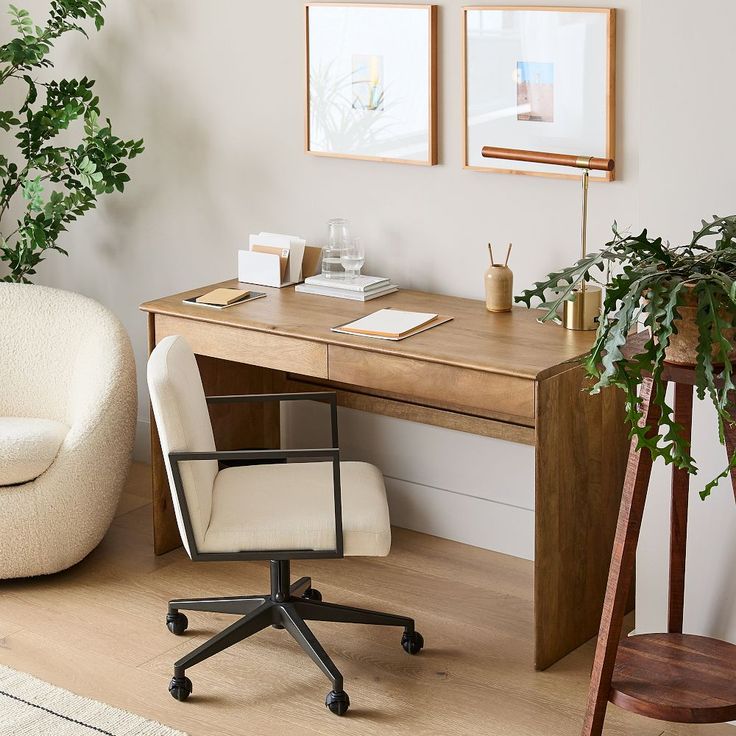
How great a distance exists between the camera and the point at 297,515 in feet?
9.37

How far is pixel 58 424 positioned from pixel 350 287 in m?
0.98

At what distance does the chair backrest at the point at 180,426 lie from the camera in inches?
111

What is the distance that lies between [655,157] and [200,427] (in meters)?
1.25

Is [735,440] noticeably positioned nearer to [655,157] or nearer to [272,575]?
[655,157]

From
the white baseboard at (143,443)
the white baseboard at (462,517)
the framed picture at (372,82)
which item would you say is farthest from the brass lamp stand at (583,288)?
the white baseboard at (143,443)

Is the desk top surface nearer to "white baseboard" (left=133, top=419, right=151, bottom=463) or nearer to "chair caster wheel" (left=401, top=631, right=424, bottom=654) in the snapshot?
"chair caster wheel" (left=401, top=631, right=424, bottom=654)

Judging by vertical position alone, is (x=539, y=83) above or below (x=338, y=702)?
above

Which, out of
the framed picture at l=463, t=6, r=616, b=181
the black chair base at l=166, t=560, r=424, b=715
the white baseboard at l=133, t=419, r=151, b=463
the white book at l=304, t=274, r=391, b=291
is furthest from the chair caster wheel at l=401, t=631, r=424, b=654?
the white baseboard at l=133, t=419, r=151, b=463

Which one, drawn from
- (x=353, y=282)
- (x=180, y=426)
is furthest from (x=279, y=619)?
(x=353, y=282)

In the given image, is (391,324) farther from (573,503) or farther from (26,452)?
(26,452)

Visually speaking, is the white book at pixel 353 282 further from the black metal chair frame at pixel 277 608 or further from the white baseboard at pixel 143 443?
the white baseboard at pixel 143 443

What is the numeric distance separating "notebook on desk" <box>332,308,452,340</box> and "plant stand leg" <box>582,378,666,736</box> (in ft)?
2.85

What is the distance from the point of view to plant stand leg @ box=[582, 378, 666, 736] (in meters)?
2.42

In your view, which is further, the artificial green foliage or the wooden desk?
the wooden desk
